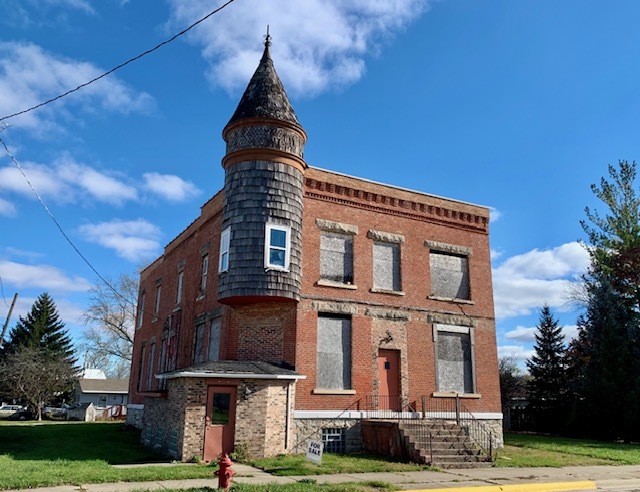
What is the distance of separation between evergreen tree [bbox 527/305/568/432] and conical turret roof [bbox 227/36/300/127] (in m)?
23.4

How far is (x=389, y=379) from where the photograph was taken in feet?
64.1

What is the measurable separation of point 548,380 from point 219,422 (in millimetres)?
25042

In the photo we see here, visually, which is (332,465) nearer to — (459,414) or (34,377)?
(459,414)

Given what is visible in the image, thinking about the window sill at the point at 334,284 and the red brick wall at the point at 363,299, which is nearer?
the red brick wall at the point at 363,299

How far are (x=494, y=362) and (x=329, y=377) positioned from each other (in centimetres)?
761

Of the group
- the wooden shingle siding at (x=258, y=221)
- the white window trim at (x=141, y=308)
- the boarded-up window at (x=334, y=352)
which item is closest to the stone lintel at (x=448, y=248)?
the boarded-up window at (x=334, y=352)

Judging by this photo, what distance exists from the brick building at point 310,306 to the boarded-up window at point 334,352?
0.04 metres

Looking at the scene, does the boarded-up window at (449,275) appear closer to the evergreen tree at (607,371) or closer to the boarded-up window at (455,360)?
the boarded-up window at (455,360)

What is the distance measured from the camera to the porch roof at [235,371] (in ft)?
50.2

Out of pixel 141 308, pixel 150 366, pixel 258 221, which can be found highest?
pixel 258 221

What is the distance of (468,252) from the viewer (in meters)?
22.7

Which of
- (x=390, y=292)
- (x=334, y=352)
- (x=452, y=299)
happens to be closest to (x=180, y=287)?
(x=334, y=352)

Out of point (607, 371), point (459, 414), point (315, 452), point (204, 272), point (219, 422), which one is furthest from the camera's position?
point (607, 371)

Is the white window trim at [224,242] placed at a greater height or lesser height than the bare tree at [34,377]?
greater
